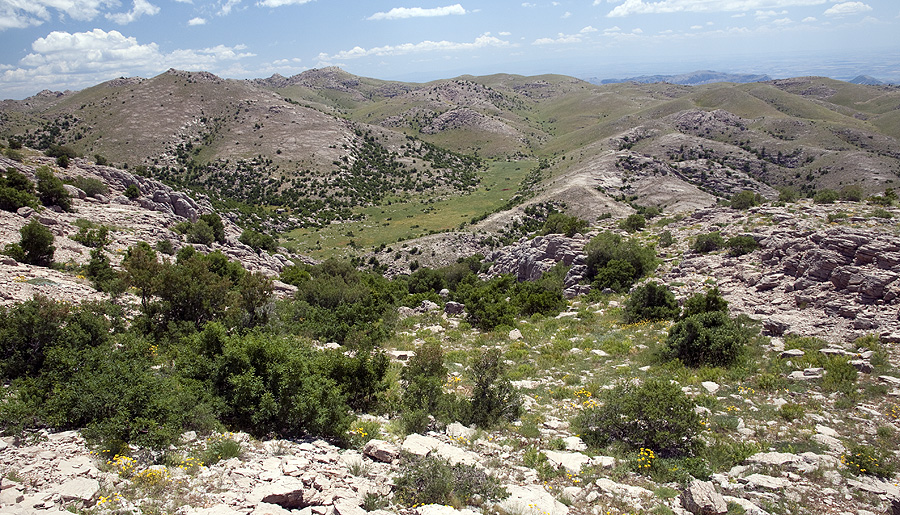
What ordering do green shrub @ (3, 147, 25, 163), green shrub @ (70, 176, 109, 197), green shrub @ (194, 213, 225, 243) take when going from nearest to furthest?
1. green shrub @ (70, 176, 109, 197)
2. green shrub @ (3, 147, 25, 163)
3. green shrub @ (194, 213, 225, 243)

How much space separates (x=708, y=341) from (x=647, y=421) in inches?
221

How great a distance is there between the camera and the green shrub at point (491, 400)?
31.3 feet

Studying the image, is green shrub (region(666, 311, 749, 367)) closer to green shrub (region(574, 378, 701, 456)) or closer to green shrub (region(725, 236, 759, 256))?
green shrub (region(574, 378, 701, 456))

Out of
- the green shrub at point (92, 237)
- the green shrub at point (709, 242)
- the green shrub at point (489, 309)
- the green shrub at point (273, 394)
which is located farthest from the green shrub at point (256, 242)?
the green shrub at point (709, 242)

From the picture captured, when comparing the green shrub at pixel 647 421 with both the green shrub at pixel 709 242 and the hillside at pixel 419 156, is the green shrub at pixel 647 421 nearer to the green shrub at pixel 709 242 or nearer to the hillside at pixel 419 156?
the green shrub at pixel 709 242

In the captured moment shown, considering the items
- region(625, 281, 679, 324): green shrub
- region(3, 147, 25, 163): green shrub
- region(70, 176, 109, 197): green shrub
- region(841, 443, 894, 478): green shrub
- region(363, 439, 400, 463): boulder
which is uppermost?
region(3, 147, 25, 163): green shrub

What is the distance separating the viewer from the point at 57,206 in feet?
83.3

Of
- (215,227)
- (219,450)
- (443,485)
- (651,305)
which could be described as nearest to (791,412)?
(443,485)

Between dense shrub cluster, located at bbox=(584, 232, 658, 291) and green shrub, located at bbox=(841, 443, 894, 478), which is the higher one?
green shrub, located at bbox=(841, 443, 894, 478)

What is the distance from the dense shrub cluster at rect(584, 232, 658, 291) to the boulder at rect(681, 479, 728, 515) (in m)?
16.3

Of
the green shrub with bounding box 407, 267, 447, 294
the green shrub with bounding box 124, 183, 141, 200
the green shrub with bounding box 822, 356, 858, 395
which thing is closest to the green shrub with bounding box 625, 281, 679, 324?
the green shrub with bounding box 822, 356, 858, 395

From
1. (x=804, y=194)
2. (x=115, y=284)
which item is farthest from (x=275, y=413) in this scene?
(x=804, y=194)

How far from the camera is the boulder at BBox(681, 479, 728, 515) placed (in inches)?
245

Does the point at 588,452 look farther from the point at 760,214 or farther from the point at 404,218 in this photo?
the point at 404,218
